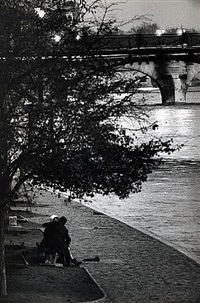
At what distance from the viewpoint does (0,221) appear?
17266 mm

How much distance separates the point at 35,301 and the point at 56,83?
3755 millimetres

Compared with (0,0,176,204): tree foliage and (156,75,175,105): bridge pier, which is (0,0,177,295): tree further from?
(156,75,175,105): bridge pier

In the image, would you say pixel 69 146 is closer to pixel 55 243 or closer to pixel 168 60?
pixel 55 243

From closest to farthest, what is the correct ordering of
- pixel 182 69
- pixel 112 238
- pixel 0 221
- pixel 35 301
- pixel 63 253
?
pixel 35 301
pixel 0 221
pixel 63 253
pixel 112 238
pixel 182 69

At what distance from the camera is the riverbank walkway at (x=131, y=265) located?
1781 cm

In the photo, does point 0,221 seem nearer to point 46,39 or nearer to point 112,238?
point 46,39

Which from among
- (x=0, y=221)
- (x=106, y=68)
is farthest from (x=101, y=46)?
(x=0, y=221)

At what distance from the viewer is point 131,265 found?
20.8m

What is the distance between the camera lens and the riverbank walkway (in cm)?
1781

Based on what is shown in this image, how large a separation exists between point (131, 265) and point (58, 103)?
548cm

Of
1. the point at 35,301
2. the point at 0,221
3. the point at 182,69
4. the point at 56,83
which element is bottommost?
the point at 35,301

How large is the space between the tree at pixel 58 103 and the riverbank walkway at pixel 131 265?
194 cm

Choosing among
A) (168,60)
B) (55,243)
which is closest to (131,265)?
(55,243)

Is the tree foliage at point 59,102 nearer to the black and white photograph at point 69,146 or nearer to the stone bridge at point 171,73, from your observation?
the black and white photograph at point 69,146
